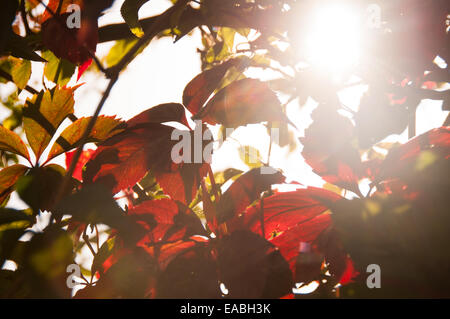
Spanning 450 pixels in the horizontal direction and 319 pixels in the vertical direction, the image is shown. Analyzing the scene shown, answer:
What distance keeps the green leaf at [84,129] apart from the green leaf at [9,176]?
3.2 inches

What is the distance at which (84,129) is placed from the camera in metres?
0.64

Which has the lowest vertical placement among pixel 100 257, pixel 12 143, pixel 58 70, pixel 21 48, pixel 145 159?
pixel 100 257

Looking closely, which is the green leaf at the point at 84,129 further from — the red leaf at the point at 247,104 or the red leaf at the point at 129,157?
the red leaf at the point at 247,104

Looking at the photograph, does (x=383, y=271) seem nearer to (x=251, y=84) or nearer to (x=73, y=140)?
(x=251, y=84)

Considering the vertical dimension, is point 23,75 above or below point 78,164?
above

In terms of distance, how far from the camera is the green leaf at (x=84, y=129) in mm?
633

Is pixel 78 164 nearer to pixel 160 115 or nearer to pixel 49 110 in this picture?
pixel 49 110

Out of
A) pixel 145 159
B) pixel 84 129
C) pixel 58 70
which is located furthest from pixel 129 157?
pixel 58 70

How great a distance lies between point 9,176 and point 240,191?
17.8 inches

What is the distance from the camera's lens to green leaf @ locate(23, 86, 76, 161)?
2.09 feet

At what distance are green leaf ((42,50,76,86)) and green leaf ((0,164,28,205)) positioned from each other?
0.22 m

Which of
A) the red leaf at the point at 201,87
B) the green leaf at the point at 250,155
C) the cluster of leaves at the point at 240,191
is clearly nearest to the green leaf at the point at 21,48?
the cluster of leaves at the point at 240,191

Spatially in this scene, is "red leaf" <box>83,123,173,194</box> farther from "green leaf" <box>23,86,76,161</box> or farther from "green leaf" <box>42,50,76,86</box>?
"green leaf" <box>42,50,76,86</box>
